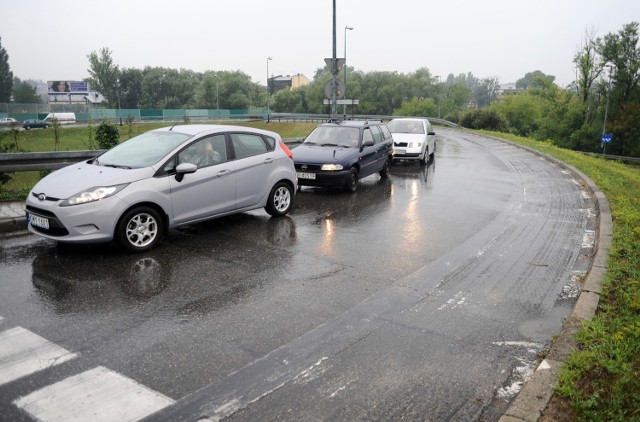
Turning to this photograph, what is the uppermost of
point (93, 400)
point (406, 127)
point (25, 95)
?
point (25, 95)

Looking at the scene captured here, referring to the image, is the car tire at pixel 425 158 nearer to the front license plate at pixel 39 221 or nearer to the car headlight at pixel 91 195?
the car headlight at pixel 91 195

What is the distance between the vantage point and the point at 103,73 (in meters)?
110

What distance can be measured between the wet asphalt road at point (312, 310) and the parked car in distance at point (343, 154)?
248 centimetres

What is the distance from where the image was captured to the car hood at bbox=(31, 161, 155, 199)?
21.5 feet

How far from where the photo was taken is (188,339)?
445 centimetres

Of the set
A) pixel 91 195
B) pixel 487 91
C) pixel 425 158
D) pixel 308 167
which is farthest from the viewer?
pixel 487 91

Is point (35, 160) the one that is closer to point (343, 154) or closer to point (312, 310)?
point (343, 154)

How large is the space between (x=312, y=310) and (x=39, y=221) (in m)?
3.91

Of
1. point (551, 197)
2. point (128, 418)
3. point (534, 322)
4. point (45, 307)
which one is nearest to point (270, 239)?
point (45, 307)

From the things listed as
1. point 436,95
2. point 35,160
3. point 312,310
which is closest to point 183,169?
point 312,310

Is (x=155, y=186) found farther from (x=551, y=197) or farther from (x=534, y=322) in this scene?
(x=551, y=197)

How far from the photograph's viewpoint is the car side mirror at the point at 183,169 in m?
7.15

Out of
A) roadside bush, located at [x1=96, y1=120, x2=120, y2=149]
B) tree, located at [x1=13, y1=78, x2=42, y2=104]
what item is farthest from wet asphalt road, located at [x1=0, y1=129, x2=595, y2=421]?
tree, located at [x1=13, y1=78, x2=42, y2=104]

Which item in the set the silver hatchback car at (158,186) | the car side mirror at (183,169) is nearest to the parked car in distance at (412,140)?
the silver hatchback car at (158,186)
